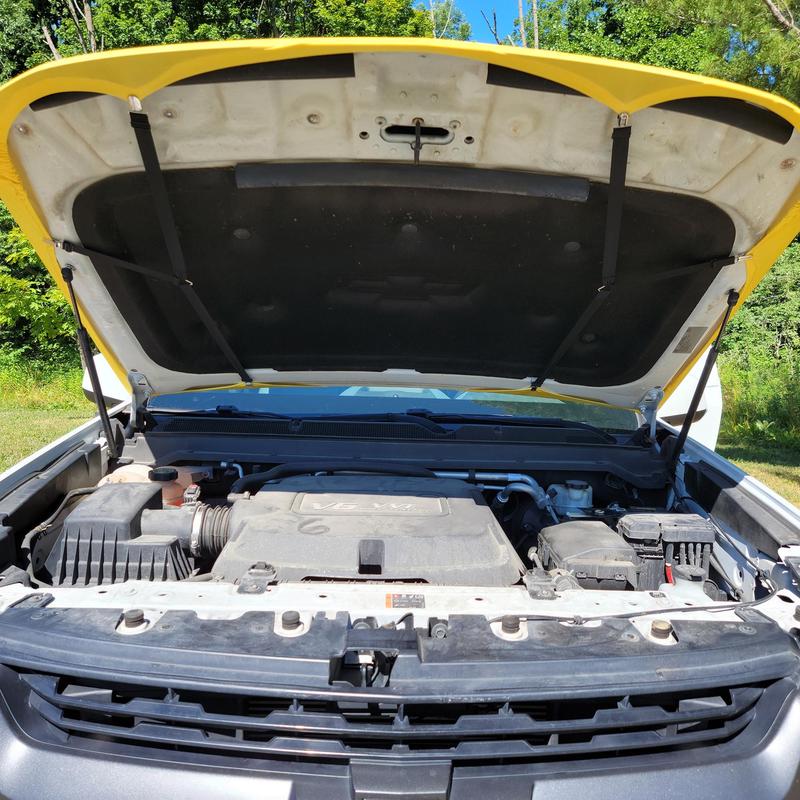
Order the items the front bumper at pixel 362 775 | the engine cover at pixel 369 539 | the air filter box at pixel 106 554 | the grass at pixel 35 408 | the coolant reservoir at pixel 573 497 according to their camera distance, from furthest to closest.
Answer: the grass at pixel 35 408 → the coolant reservoir at pixel 573 497 → the air filter box at pixel 106 554 → the engine cover at pixel 369 539 → the front bumper at pixel 362 775

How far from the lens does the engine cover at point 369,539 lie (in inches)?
83.0

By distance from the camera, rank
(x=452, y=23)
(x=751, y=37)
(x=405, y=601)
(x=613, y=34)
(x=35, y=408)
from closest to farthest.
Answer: (x=405, y=601)
(x=751, y=37)
(x=35, y=408)
(x=613, y=34)
(x=452, y=23)

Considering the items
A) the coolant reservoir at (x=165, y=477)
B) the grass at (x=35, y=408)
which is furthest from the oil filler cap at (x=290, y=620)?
the grass at (x=35, y=408)

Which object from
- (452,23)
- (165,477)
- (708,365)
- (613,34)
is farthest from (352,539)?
(452,23)

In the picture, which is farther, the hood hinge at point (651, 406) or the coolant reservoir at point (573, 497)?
the hood hinge at point (651, 406)

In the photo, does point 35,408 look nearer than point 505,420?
No

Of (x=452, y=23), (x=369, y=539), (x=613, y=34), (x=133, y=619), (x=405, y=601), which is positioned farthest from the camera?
(x=452, y=23)

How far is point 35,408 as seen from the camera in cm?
1077

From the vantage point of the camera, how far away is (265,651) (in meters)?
1.61

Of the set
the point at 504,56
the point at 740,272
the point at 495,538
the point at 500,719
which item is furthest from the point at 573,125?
the point at 500,719

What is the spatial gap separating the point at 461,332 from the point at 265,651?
165cm

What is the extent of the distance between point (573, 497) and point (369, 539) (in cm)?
105

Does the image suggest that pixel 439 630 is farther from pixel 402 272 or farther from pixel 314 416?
pixel 314 416

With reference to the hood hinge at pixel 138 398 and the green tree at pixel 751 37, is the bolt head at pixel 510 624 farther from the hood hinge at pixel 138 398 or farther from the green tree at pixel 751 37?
the green tree at pixel 751 37
